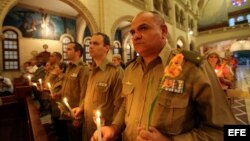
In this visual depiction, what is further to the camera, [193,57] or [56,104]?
[56,104]

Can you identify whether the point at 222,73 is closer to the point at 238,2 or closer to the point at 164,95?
the point at 164,95

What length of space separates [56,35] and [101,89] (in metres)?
11.3

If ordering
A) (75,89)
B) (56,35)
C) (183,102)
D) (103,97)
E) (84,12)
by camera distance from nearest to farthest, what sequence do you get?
1. (183,102)
2. (103,97)
3. (75,89)
4. (84,12)
5. (56,35)

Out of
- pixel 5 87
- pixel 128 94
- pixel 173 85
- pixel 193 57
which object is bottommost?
pixel 5 87

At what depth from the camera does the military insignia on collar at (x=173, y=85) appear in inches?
44.9

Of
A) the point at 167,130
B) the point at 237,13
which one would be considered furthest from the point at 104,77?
the point at 237,13

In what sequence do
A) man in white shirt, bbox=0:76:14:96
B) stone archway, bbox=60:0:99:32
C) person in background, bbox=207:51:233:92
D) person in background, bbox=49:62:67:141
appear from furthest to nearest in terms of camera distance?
stone archway, bbox=60:0:99:32, man in white shirt, bbox=0:76:14:96, person in background, bbox=207:51:233:92, person in background, bbox=49:62:67:141

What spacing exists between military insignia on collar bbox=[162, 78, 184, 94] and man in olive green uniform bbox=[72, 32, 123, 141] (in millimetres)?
1253

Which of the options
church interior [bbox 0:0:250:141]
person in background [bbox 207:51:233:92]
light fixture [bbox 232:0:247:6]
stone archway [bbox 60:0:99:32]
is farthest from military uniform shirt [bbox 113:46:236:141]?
light fixture [bbox 232:0:247:6]

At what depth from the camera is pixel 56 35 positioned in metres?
12.7

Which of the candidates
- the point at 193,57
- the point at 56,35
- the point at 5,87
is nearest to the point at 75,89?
→ the point at 193,57

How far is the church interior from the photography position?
122 inches

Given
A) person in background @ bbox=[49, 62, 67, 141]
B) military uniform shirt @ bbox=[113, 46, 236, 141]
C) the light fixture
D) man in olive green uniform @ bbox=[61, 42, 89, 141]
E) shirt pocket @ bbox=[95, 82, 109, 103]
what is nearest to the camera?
military uniform shirt @ bbox=[113, 46, 236, 141]

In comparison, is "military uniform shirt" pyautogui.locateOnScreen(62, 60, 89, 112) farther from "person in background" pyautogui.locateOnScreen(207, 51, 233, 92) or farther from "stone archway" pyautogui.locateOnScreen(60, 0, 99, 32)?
"stone archway" pyautogui.locateOnScreen(60, 0, 99, 32)
